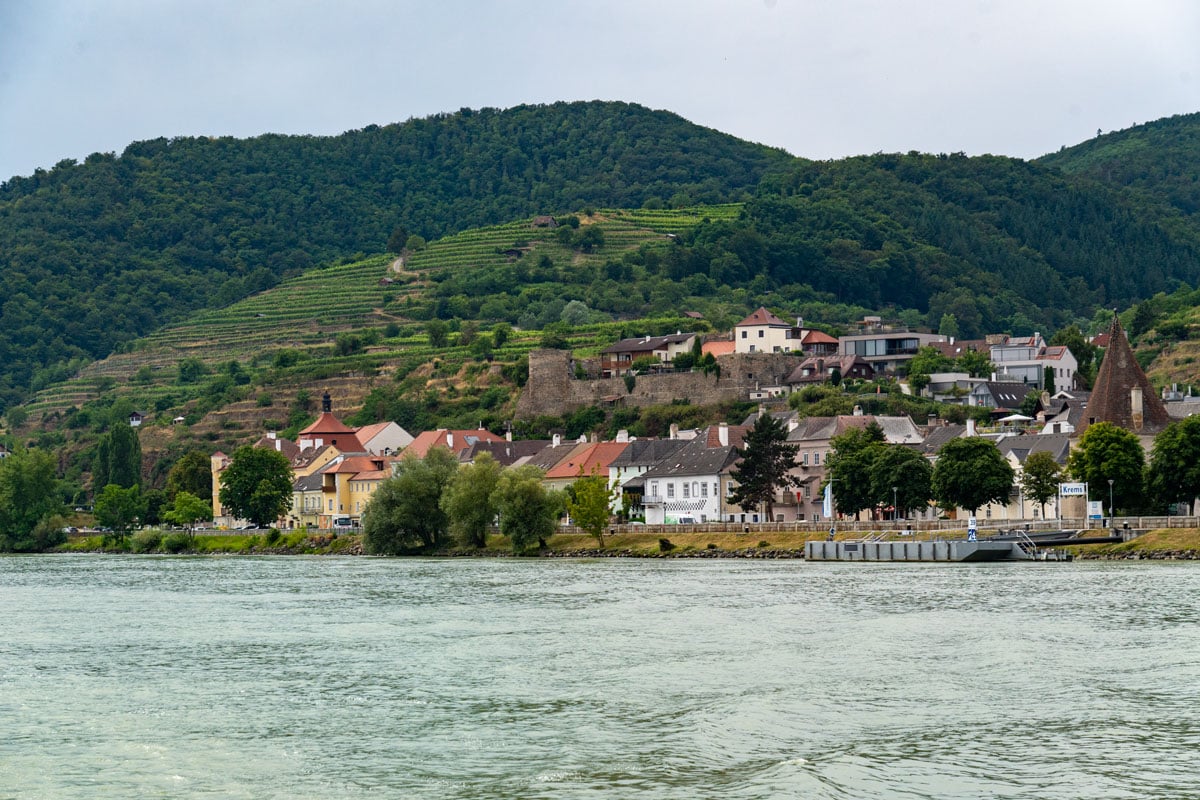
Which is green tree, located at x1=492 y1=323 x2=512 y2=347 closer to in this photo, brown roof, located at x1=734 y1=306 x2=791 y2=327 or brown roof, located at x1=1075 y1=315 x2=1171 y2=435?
brown roof, located at x1=734 y1=306 x2=791 y2=327

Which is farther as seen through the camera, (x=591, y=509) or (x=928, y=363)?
(x=928, y=363)

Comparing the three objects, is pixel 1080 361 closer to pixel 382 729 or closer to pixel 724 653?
pixel 724 653

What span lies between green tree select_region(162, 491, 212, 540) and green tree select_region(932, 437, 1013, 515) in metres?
62.6

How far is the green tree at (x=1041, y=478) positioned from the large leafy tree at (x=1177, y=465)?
604 centimetres

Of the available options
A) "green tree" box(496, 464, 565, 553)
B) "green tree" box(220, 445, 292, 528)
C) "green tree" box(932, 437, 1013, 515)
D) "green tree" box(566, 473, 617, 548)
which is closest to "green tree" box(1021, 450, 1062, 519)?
"green tree" box(932, 437, 1013, 515)

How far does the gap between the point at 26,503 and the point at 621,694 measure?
98069mm

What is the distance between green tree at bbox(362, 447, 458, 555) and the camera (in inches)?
3593

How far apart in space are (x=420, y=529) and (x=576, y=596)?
39.5m

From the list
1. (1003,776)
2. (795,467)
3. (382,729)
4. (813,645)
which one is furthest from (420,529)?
(1003,776)

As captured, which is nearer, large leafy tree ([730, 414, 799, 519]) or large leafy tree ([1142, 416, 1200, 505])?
large leafy tree ([1142, 416, 1200, 505])

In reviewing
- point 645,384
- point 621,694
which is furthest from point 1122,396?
point 621,694

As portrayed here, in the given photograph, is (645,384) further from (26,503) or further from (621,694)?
(621,694)

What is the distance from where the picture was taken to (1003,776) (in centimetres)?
2300

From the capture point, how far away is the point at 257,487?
118m
